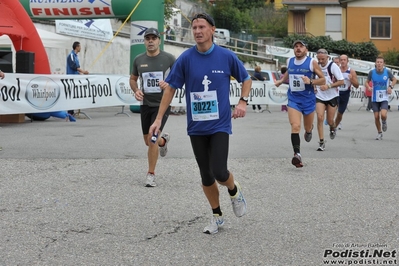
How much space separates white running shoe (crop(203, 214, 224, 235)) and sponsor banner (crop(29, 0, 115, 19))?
17.1 metres

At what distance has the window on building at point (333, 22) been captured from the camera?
68562mm

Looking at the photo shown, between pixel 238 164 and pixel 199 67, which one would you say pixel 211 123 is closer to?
pixel 199 67

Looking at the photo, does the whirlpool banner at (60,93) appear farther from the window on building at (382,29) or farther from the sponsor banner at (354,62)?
the window on building at (382,29)

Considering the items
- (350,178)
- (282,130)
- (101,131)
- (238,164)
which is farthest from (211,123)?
→ (282,130)

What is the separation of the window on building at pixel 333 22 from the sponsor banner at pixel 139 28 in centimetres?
4751

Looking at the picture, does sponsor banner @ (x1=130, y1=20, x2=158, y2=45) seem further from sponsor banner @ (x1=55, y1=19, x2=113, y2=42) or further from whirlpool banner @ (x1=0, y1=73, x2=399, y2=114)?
sponsor banner @ (x1=55, y1=19, x2=113, y2=42)

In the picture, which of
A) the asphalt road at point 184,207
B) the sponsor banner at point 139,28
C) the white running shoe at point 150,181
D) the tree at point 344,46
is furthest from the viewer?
the tree at point 344,46

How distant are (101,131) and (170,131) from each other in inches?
62.7

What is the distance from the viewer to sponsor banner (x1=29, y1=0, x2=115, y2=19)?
23.3 meters

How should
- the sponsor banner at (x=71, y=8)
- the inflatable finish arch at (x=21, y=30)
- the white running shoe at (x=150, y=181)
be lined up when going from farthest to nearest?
the sponsor banner at (x=71, y=8) < the inflatable finish arch at (x=21, y=30) < the white running shoe at (x=150, y=181)

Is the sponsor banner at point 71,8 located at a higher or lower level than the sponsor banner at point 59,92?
higher

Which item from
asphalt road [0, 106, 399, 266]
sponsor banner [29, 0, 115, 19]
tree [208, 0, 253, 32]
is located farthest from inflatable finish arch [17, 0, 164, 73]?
tree [208, 0, 253, 32]

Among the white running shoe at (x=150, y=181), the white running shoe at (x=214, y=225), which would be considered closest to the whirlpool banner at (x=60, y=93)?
the white running shoe at (x=150, y=181)

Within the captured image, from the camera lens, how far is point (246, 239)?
6547 mm
